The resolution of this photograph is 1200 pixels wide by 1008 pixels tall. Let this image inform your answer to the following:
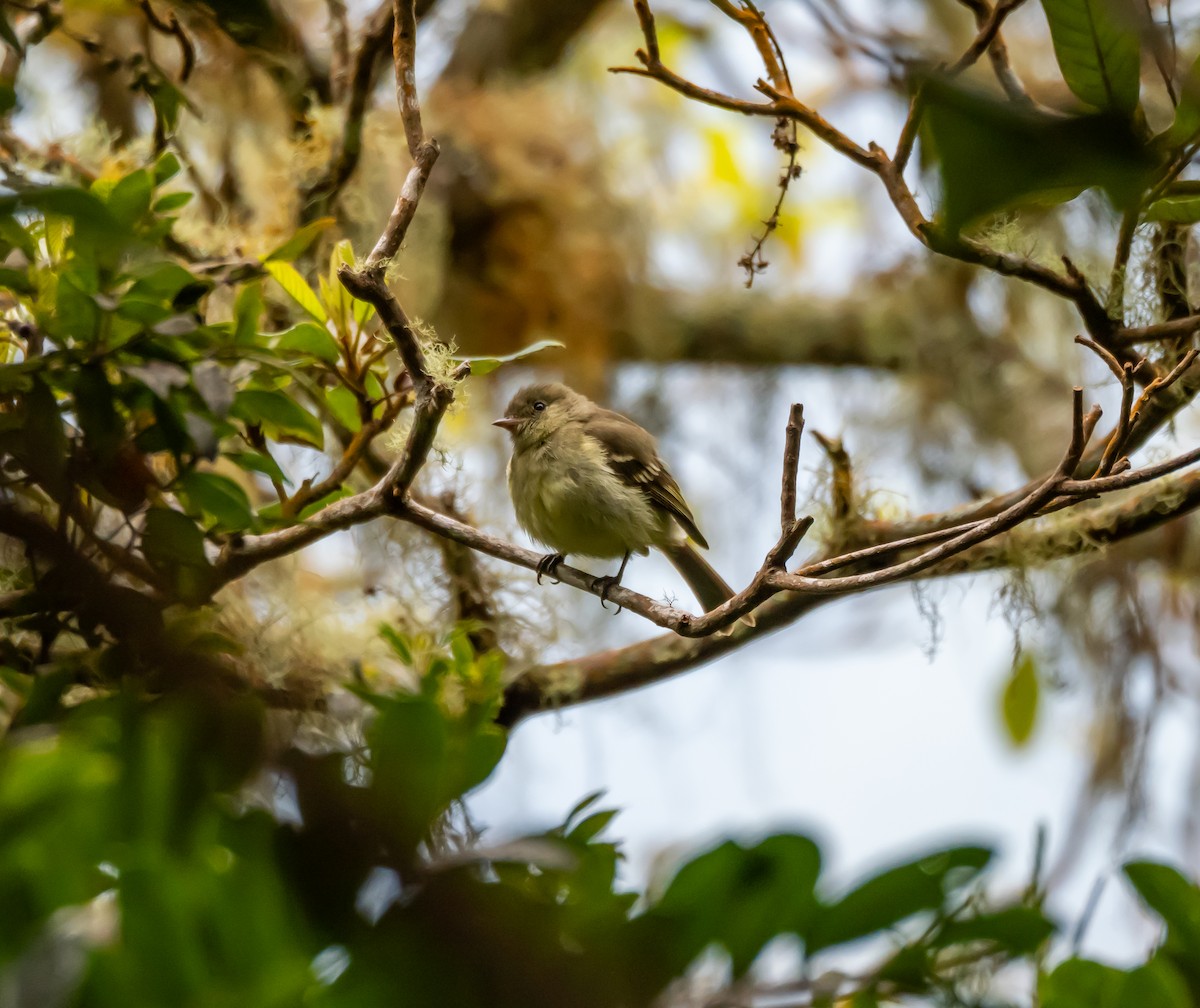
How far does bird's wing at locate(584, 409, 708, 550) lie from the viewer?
3.70 meters

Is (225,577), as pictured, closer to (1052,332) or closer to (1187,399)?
(1187,399)

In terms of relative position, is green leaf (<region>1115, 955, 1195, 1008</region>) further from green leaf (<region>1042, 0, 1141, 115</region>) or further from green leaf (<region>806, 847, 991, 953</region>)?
green leaf (<region>1042, 0, 1141, 115</region>)

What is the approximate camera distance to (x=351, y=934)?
3.66 ft

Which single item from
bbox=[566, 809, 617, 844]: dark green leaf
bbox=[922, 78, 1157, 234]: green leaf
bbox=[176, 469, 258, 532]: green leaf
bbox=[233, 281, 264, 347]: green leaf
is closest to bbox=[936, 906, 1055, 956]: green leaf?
bbox=[566, 809, 617, 844]: dark green leaf

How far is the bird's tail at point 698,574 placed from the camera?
3.84 metres

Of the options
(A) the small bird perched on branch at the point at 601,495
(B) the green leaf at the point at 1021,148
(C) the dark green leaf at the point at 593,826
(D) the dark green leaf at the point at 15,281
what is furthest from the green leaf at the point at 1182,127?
(A) the small bird perched on branch at the point at 601,495

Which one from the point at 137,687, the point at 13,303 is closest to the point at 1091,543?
the point at 137,687

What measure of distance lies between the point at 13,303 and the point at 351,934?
179 centimetres

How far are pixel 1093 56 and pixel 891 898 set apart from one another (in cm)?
110

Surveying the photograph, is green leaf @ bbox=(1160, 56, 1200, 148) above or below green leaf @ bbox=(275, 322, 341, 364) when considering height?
below

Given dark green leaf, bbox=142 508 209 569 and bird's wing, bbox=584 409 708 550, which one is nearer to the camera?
dark green leaf, bbox=142 508 209 569

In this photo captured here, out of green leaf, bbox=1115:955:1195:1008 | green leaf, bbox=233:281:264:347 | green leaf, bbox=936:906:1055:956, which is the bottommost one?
green leaf, bbox=1115:955:1195:1008

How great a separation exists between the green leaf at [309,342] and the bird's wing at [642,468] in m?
1.43

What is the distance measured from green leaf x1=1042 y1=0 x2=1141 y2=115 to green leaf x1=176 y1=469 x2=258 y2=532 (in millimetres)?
1404
